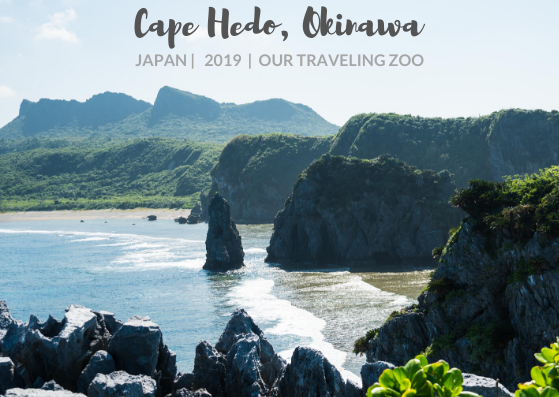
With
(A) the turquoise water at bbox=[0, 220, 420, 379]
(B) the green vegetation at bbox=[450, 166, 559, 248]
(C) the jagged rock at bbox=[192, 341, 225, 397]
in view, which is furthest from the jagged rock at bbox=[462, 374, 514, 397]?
(B) the green vegetation at bbox=[450, 166, 559, 248]

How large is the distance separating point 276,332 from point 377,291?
20039 millimetres

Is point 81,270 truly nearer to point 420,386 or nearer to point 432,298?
point 432,298

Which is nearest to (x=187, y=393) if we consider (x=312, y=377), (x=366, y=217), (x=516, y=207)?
(x=312, y=377)

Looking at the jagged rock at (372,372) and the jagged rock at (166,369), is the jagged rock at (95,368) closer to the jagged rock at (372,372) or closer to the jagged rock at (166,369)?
the jagged rock at (166,369)

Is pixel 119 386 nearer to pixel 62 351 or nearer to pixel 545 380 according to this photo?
pixel 62 351

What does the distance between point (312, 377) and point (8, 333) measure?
11.8m

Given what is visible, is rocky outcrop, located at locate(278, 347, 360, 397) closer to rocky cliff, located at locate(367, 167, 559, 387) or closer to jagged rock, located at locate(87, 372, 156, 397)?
jagged rock, located at locate(87, 372, 156, 397)

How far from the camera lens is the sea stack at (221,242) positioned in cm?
7906

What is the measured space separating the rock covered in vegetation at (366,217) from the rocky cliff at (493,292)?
50704 millimetres

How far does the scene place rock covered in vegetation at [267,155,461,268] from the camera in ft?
276

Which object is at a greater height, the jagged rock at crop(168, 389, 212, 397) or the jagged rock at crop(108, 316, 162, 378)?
the jagged rock at crop(108, 316, 162, 378)

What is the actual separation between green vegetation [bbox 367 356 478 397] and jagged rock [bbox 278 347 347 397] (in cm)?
982

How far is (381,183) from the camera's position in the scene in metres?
90.6

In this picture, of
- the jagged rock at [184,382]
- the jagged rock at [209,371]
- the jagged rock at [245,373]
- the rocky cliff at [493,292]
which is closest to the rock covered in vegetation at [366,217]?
the rocky cliff at [493,292]
